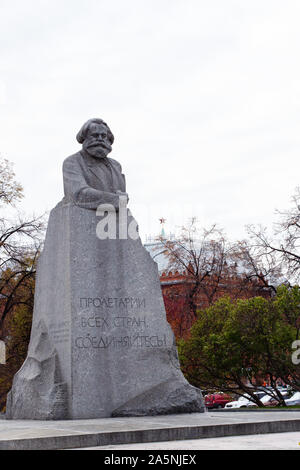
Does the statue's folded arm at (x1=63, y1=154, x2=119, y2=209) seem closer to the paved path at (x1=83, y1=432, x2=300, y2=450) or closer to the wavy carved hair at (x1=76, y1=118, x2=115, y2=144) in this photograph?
the wavy carved hair at (x1=76, y1=118, x2=115, y2=144)

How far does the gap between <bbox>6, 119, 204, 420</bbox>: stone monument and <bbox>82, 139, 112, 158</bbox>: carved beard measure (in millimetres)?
16

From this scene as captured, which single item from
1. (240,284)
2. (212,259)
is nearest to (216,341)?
(240,284)

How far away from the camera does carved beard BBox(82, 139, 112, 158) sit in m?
10.4

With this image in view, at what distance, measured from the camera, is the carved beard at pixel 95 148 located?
10.4m

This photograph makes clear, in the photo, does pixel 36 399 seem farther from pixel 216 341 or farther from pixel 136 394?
pixel 216 341

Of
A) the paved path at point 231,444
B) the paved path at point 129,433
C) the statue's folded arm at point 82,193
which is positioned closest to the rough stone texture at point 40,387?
the paved path at point 129,433

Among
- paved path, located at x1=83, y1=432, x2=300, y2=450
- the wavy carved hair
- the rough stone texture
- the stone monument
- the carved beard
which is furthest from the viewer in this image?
the wavy carved hair

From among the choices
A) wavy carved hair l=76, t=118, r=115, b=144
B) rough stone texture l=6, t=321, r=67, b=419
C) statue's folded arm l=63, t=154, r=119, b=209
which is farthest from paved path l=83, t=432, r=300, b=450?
wavy carved hair l=76, t=118, r=115, b=144

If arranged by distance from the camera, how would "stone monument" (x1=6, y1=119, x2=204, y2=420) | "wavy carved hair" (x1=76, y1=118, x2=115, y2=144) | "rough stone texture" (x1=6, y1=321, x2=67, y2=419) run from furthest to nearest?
"wavy carved hair" (x1=76, y1=118, x2=115, y2=144), "stone monument" (x1=6, y1=119, x2=204, y2=420), "rough stone texture" (x1=6, y1=321, x2=67, y2=419)

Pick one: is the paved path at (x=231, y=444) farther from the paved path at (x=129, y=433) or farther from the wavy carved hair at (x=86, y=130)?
the wavy carved hair at (x=86, y=130)

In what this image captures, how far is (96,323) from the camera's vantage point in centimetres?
938

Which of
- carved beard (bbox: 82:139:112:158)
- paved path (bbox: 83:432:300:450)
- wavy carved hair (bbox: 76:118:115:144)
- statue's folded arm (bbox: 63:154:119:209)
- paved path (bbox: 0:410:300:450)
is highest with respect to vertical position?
wavy carved hair (bbox: 76:118:115:144)

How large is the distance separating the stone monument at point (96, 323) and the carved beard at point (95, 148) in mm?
16
